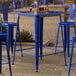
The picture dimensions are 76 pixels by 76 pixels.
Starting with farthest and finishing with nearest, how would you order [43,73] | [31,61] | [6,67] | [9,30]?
[9,30]
[31,61]
[6,67]
[43,73]

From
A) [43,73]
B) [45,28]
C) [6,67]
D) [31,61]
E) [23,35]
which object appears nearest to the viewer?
[43,73]

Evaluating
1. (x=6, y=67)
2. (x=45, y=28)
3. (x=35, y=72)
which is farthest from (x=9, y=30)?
(x=45, y=28)

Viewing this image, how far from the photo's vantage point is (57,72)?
4.30m

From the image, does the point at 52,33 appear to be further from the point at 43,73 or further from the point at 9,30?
the point at 43,73

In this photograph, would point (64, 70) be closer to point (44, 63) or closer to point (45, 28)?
point (44, 63)

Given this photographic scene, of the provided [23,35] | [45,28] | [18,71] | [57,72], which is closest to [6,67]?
[18,71]

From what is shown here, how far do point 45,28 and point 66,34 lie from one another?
3808 millimetres

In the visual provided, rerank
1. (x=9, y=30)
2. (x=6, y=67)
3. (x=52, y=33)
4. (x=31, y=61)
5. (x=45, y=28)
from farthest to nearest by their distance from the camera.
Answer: (x=45, y=28) → (x=52, y=33) → (x=9, y=30) → (x=31, y=61) → (x=6, y=67)

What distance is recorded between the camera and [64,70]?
4.43 meters

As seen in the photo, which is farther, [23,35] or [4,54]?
[23,35]

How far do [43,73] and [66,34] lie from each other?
1.55 m

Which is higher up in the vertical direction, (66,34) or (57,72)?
(66,34)

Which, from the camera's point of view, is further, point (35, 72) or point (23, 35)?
point (23, 35)

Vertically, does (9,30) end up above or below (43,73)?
above
